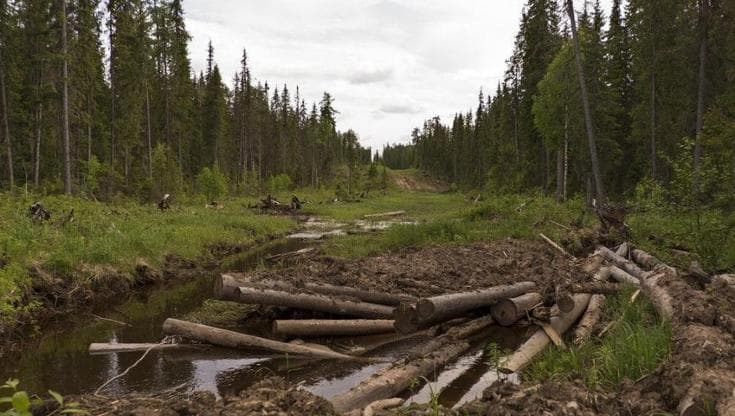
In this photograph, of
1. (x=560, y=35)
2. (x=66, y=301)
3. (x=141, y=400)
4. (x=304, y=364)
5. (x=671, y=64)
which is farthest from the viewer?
(x=560, y=35)

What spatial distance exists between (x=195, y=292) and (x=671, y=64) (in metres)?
27.2

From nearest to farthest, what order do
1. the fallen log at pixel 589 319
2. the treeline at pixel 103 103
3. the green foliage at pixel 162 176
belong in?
the fallen log at pixel 589 319
the treeline at pixel 103 103
the green foliage at pixel 162 176

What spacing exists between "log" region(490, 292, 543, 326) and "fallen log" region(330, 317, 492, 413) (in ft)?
1.21

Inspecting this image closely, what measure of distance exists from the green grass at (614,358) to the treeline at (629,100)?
256 inches

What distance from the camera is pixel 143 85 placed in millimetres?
34000

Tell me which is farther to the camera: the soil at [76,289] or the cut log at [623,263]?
the cut log at [623,263]

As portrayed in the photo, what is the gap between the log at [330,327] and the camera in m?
8.47

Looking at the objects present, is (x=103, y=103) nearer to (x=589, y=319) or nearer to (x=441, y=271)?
(x=441, y=271)

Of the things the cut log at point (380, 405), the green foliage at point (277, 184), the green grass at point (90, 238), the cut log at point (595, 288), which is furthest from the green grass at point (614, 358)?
the green foliage at point (277, 184)

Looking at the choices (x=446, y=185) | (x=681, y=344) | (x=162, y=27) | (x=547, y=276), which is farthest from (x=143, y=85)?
(x=446, y=185)

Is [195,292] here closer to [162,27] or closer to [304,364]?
[304,364]

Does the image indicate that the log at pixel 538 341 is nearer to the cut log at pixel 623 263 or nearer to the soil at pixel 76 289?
the cut log at pixel 623 263

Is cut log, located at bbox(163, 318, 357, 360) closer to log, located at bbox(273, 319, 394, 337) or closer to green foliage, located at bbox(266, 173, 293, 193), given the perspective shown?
log, located at bbox(273, 319, 394, 337)

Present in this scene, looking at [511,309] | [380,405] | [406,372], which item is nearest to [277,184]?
[511,309]
